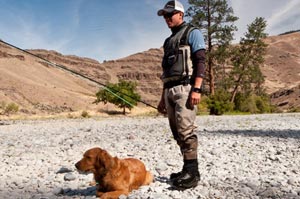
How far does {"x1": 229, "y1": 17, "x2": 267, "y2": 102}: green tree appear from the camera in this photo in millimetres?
40750

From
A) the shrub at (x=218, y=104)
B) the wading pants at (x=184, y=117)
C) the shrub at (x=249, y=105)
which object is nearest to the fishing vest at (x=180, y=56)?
the wading pants at (x=184, y=117)

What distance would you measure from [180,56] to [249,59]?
1554 inches

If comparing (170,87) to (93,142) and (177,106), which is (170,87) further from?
(93,142)

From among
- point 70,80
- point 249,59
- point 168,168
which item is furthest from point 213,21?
point 70,80

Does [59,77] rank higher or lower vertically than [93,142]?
higher

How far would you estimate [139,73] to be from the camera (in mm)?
181750

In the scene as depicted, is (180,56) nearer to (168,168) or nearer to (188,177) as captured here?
(188,177)

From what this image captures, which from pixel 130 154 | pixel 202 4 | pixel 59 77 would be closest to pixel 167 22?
pixel 130 154

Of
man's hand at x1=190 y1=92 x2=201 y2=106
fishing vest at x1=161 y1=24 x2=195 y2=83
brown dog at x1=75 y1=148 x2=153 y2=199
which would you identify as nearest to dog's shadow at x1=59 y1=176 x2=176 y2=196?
brown dog at x1=75 y1=148 x2=153 y2=199

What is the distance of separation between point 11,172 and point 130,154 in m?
2.47

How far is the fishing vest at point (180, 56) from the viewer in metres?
4.81

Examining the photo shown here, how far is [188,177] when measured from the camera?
16.3 ft

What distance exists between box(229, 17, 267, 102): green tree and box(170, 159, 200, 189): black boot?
3516 cm

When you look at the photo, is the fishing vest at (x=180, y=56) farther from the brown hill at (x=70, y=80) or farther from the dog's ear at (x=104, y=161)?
the brown hill at (x=70, y=80)
